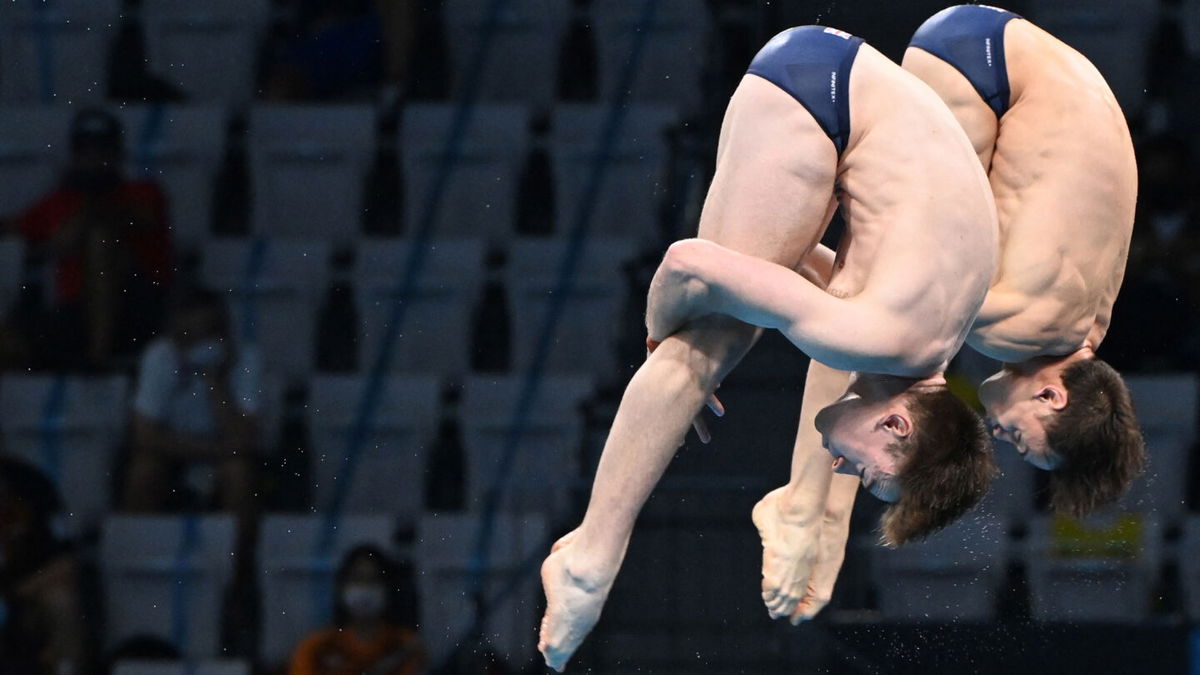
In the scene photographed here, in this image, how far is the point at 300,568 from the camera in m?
4.35

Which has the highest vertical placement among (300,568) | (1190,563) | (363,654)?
(1190,563)

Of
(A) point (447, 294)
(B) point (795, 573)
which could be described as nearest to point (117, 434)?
(A) point (447, 294)

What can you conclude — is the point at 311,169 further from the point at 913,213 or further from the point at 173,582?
the point at 913,213

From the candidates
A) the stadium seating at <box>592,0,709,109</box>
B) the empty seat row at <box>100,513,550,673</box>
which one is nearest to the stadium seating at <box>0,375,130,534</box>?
the empty seat row at <box>100,513,550,673</box>

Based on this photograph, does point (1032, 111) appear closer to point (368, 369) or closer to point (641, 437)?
point (641, 437)

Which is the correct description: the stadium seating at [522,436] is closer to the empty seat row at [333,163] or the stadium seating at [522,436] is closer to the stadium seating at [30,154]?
the empty seat row at [333,163]

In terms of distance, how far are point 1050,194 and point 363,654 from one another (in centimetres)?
223

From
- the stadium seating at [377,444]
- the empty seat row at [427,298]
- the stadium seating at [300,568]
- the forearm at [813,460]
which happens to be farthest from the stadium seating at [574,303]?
the forearm at [813,460]

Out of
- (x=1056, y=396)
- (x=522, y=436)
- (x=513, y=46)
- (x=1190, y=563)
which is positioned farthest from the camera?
(x=513, y=46)

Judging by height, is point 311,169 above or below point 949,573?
above

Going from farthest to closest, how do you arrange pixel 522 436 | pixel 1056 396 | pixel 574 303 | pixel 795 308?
1. pixel 574 303
2. pixel 522 436
3. pixel 1056 396
4. pixel 795 308

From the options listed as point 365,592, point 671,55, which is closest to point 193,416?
point 365,592

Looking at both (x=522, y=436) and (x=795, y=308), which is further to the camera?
(x=522, y=436)

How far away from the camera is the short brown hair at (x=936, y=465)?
7.96 ft
